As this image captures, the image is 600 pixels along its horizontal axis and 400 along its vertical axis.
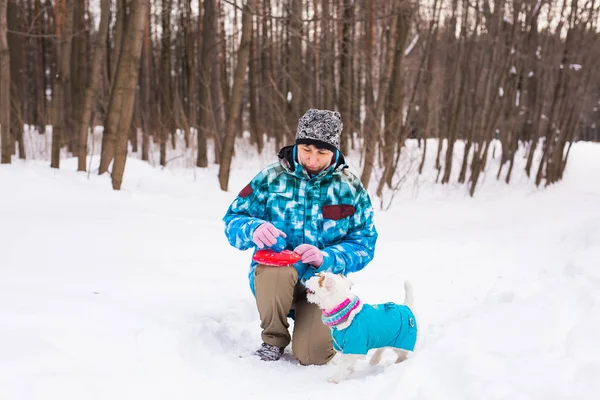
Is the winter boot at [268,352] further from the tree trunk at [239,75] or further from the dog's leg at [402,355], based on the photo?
the tree trunk at [239,75]

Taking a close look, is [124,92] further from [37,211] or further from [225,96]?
[225,96]

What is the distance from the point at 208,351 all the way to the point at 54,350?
95 centimetres

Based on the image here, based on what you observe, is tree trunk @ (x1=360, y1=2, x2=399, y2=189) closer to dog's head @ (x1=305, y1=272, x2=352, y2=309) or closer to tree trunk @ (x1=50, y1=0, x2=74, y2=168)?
tree trunk @ (x1=50, y1=0, x2=74, y2=168)

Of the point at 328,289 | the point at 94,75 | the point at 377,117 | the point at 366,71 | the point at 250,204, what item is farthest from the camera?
the point at 366,71

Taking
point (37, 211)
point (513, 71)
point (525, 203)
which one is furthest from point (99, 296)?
point (513, 71)

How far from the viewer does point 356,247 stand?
329 centimetres

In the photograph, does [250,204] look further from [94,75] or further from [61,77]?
[61,77]

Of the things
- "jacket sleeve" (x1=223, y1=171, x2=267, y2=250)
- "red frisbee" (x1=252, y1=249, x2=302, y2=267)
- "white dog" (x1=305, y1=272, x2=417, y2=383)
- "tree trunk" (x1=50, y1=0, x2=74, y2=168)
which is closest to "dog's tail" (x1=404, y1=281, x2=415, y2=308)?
"white dog" (x1=305, y1=272, x2=417, y2=383)

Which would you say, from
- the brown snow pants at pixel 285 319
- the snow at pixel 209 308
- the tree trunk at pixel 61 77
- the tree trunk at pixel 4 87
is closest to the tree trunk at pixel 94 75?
the tree trunk at pixel 61 77

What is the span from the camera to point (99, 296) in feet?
11.5

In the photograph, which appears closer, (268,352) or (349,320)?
(349,320)

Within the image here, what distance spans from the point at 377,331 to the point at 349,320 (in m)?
0.18

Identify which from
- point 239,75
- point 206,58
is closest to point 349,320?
point 239,75

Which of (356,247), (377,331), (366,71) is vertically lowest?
(377,331)
